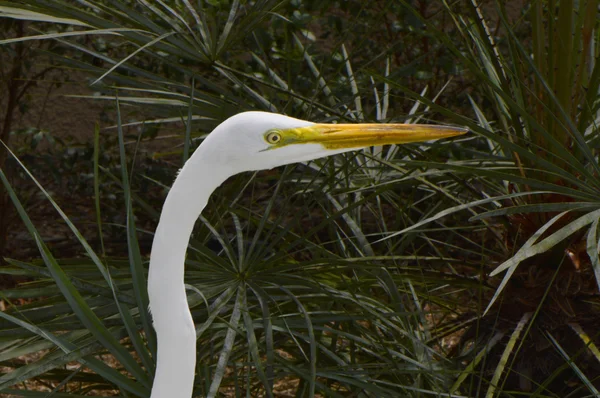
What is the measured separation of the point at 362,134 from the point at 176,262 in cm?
39

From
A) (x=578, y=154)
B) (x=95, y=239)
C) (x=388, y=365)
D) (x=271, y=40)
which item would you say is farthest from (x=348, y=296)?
(x=95, y=239)

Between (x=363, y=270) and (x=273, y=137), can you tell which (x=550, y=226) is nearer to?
(x=363, y=270)

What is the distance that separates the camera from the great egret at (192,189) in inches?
57.9

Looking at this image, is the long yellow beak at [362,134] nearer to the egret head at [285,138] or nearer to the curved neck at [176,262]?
the egret head at [285,138]

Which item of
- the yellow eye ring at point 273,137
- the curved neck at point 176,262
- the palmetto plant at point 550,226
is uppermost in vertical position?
the yellow eye ring at point 273,137

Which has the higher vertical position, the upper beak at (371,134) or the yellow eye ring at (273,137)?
the yellow eye ring at (273,137)

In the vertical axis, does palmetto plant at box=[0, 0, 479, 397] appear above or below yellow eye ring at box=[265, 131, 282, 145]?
below

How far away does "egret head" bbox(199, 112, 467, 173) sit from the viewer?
4.90 feet

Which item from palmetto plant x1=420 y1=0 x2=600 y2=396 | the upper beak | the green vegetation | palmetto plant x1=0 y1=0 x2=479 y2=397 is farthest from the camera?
palmetto plant x1=420 y1=0 x2=600 y2=396

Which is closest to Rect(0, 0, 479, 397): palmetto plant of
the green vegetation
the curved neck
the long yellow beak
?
the green vegetation

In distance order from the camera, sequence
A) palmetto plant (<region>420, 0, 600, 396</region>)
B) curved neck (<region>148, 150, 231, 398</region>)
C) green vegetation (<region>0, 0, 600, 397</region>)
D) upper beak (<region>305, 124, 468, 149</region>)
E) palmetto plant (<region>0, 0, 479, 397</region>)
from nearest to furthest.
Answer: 1. curved neck (<region>148, 150, 231, 398</region>)
2. upper beak (<region>305, 124, 468, 149</region>)
3. palmetto plant (<region>0, 0, 479, 397</region>)
4. green vegetation (<region>0, 0, 600, 397</region>)
5. palmetto plant (<region>420, 0, 600, 396</region>)

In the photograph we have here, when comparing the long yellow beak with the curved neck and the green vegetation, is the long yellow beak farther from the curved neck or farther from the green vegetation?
the green vegetation

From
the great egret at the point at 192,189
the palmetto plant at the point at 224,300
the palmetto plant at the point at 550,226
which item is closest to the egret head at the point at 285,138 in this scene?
the great egret at the point at 192,189

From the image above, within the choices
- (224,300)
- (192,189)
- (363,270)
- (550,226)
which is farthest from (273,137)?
(550,226)
